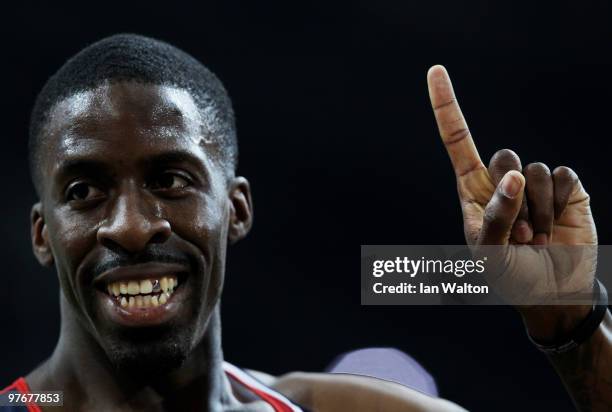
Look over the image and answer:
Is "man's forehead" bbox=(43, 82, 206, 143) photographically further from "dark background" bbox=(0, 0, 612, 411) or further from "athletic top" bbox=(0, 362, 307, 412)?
"dark background" bbox=(0, 0, 612, 411)

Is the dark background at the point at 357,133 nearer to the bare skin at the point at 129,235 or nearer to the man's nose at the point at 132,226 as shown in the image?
the bare skin at the point at 129,235

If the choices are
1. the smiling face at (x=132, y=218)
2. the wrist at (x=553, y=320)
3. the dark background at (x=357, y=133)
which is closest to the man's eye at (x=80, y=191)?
the smiling face at (x=132, y=218)

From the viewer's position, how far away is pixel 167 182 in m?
1.79

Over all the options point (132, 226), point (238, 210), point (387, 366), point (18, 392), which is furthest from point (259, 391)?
point (387, 366)

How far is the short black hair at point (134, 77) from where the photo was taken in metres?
1.83

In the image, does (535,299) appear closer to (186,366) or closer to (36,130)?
(186,366)

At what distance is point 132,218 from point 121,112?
0.22 m

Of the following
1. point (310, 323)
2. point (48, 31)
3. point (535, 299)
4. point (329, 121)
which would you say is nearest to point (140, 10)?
point (48, 31)

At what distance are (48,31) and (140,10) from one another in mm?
355

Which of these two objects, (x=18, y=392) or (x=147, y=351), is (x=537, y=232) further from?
(x=18, y=392)

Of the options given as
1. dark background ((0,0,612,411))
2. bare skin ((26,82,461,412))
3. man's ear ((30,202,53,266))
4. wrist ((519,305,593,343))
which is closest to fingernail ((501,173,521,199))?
wrist ((519,305,593,343))

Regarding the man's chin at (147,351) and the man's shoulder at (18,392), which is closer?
the man's chin at (147,351)

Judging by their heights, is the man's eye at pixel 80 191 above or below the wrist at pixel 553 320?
above

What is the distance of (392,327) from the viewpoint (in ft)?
11.2
